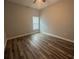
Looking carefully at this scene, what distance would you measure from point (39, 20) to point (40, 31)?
1215mm

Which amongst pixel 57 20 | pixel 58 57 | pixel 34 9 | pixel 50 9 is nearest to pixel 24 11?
pixel 34 9

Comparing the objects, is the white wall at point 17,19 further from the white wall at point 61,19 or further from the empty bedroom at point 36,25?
the white wall at point 61,19

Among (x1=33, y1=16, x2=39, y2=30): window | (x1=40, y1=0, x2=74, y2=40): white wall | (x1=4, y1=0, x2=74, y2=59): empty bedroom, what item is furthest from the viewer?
(x1=33, y1=16, x2=39, y2=30): window

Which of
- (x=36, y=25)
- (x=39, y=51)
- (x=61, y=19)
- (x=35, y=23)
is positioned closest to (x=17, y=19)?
(x=35, y=23)

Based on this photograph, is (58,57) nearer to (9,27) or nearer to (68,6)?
(68,6)

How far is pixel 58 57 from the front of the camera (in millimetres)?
2957

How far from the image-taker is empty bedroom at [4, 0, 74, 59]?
4616 mm

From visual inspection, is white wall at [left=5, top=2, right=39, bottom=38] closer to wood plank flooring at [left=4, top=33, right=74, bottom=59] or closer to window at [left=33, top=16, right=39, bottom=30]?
window at [left=33, top=16, right=39, bottom=30]

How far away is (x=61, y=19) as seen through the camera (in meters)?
5.99

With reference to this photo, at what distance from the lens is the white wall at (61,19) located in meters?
5.04

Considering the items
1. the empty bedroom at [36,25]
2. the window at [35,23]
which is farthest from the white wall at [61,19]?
the window at [35,23]

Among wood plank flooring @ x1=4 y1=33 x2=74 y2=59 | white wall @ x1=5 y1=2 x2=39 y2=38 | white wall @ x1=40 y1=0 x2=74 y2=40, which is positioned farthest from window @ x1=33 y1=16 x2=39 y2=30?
wood plank flooring @ x1=4 y1=33 x2=74 y2=59

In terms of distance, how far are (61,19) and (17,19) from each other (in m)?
3.28

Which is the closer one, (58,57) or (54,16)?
(58,57)
